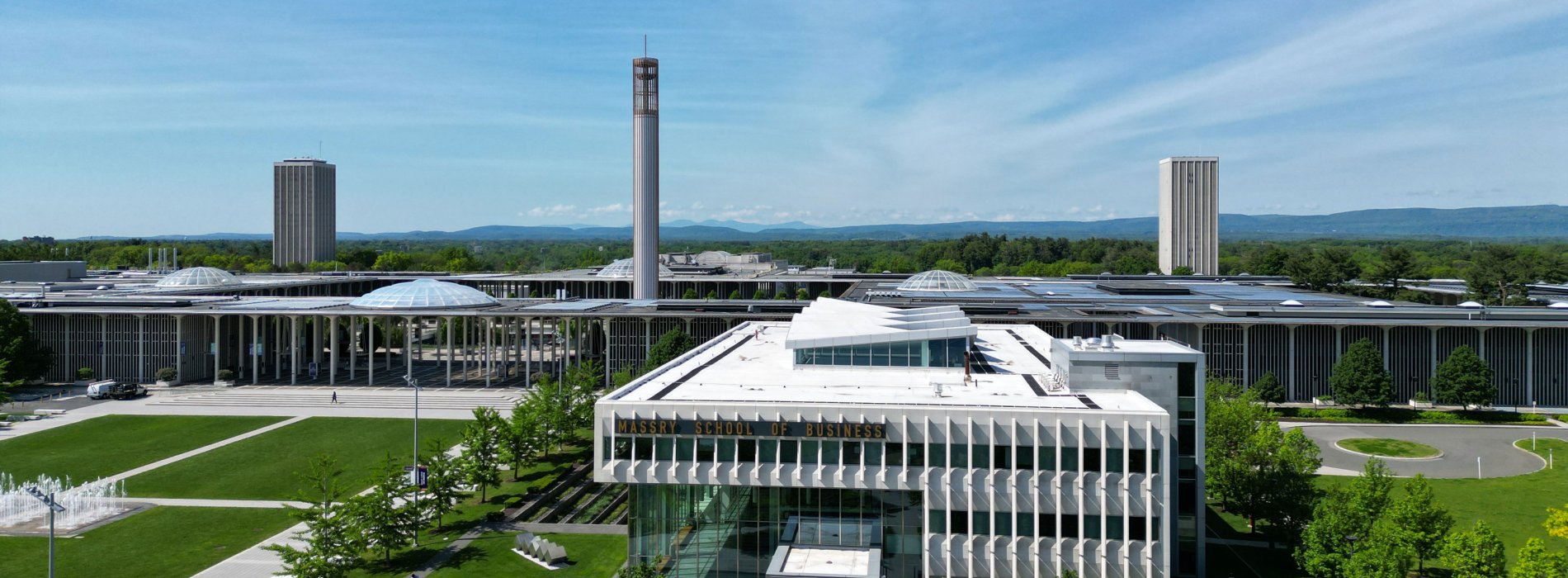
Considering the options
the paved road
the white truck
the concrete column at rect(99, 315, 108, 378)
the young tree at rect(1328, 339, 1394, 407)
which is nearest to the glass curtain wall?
the paved road

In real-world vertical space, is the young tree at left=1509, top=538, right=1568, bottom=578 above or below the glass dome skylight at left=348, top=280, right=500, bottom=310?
below

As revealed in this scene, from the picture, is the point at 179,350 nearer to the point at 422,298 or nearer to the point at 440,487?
the point at 422,298

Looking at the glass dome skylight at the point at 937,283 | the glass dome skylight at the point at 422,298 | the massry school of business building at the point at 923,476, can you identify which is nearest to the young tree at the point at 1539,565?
the massry school of business building at the point at 923,476

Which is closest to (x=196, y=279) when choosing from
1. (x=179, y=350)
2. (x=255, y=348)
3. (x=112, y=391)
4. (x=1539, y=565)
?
(x=179, y=350)

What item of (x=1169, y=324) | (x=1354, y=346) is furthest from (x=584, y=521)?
(x=1354, y=346)

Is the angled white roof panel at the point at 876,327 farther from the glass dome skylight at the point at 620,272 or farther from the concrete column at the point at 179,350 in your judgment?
the glass dome skylight at the point at 620,272

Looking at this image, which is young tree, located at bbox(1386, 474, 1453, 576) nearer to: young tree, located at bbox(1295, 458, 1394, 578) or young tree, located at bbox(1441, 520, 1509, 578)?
young tree, located at bbox(1295, 458, 1394, 578)
